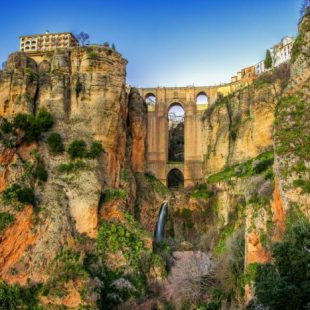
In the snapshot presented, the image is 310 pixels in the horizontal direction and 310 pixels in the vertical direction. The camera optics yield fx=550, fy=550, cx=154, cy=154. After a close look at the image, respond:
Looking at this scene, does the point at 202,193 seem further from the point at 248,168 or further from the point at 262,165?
the point at 262,165

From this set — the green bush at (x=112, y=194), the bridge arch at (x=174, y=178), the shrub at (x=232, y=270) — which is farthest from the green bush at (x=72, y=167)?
the bridge arch at (x=174, y=178)

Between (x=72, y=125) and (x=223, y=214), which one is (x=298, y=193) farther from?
(x=223, y=214)

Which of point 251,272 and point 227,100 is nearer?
point 251,272

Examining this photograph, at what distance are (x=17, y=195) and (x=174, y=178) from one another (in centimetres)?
3495

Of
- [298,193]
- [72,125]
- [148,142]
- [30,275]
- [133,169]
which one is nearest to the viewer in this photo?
[298,193]

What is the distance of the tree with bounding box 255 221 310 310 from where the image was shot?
17.4m

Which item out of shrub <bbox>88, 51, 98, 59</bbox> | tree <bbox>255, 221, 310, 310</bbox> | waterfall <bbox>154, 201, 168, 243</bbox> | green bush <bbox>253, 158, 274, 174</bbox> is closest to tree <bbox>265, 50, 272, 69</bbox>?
waterfall <bbox>154, 201, 168, 243</bbox>

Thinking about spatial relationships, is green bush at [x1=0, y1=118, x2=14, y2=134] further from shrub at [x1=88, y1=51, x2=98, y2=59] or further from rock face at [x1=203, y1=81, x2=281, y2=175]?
rock face at [x1=203, y1=81, x2=281, y2=175]

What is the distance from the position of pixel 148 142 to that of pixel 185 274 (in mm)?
31906

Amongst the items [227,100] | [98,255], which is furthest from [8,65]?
[227,100]

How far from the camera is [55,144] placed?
36.0m

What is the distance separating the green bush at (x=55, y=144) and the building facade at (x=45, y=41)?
32.4m

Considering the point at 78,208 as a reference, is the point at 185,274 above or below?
below

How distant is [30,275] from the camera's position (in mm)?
29906
